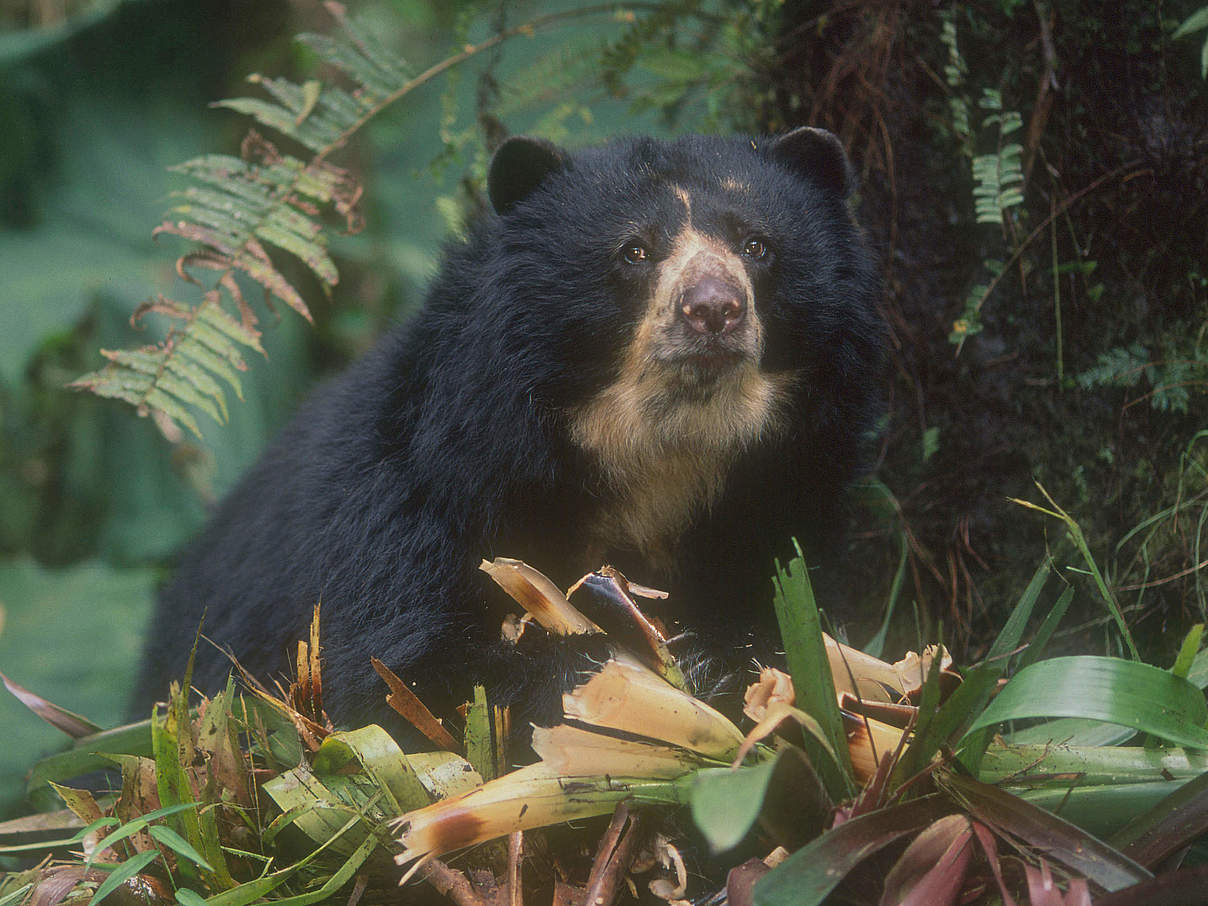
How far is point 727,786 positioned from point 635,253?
150 centimetres

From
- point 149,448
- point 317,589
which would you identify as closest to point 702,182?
point 317,589

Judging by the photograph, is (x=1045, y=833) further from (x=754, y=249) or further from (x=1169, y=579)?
(x=754, y=249)

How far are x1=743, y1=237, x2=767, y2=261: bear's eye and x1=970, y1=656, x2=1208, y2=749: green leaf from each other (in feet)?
4.28

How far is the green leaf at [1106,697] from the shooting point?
2.06m

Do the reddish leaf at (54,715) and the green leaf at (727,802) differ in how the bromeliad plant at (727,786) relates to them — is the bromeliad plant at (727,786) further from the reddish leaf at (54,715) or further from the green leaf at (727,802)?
the reddish leaf at (54,715)

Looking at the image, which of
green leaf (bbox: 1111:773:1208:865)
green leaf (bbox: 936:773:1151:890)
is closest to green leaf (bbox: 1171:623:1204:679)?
green leaf (bbox: 1111:773:1208:865)

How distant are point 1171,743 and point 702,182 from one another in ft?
5.77

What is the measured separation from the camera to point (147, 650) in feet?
14.0

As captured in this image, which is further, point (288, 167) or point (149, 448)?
point (149, 448)

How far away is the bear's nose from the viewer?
2.66m

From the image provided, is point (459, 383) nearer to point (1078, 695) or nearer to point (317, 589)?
point (317, 589)

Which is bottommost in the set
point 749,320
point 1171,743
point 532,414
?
point 1171,743

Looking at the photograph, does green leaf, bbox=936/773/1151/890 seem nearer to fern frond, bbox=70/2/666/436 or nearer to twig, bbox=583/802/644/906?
twig, bbox=583/802/644/906

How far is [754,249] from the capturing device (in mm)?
2945
